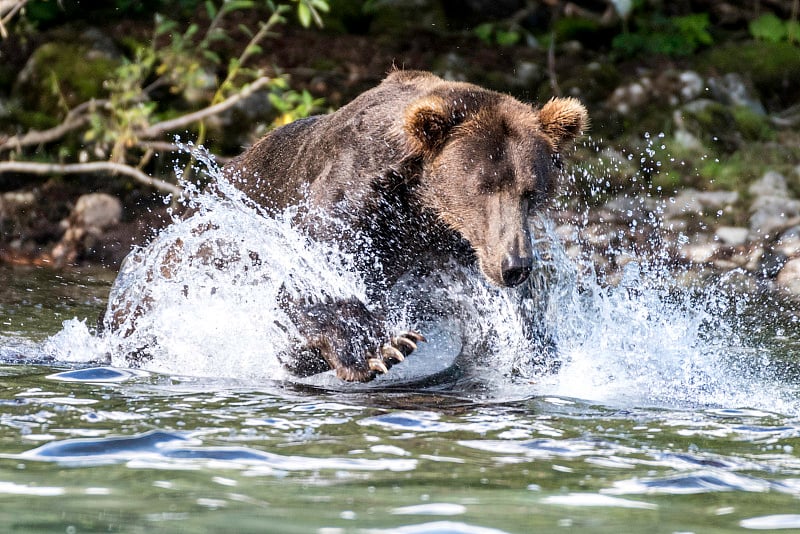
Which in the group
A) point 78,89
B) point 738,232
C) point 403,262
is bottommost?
point 403,262

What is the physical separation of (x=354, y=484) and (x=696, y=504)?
0.99 metres

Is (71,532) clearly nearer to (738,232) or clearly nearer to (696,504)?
(696,504)

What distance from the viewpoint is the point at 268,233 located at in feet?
20.0

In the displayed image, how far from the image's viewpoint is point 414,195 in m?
5.95

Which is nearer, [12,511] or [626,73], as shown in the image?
[12,511]

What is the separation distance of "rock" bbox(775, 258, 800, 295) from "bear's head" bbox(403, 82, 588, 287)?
3305 mm

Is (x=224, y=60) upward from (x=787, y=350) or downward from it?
upward

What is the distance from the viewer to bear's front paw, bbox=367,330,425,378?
5.40 metres

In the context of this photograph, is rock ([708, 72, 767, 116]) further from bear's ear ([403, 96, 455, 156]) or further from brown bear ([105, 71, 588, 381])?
bear's ear ([403, 96, 455, 156])

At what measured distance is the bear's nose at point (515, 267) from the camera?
17.3 feet

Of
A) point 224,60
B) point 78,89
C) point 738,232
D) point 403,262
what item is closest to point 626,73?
point 738,232

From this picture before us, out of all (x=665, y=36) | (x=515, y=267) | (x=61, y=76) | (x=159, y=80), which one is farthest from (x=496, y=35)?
(x=515, y=267)

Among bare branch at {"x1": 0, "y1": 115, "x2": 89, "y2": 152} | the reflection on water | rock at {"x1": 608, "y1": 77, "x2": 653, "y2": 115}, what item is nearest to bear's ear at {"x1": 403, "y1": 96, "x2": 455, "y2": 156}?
the reflection on water

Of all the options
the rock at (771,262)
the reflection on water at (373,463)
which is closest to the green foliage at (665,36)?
the rock at (771,262)
